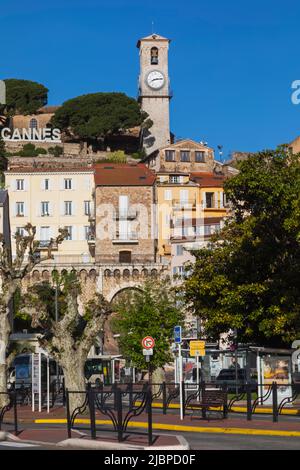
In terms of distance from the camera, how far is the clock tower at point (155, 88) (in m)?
140

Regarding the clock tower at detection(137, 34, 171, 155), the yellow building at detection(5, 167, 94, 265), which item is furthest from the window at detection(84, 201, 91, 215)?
the clock tower at detection(137, 34, 171, 155)

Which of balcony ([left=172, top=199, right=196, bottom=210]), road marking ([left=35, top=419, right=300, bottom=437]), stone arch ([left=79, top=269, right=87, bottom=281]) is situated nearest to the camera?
Result: road marking ([left=35, top=419, right=300, bottom=437])

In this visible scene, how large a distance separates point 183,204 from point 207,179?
20.4 feet

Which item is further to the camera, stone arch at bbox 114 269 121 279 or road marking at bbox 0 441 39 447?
stone arch at bbox 114 269 121 279

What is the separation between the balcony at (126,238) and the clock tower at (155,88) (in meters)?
31.8

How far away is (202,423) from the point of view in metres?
30.0

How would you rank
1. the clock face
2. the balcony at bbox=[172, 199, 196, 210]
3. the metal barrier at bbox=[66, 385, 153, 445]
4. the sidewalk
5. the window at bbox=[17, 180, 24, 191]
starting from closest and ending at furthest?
the metal barrier at bbox=[66, 385, 153, 445]
the sidewalk
the balcony at bbox=[172, 199, 196, 210]
the window at bbox=[17, 180, 24, 191]
the clock face

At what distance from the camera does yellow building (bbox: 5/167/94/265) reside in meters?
113

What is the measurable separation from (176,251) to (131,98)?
151 ft

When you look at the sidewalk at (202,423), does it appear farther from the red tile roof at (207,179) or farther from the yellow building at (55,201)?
the red tile roof at (207,179)

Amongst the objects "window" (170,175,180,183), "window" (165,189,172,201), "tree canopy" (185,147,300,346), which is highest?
"window" (170,175,180,183)

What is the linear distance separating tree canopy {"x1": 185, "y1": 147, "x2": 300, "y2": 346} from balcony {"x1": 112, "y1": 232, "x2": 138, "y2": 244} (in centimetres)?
5847

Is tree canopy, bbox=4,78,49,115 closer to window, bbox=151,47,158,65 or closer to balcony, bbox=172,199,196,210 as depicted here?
window, bbox=151,47,158,65
